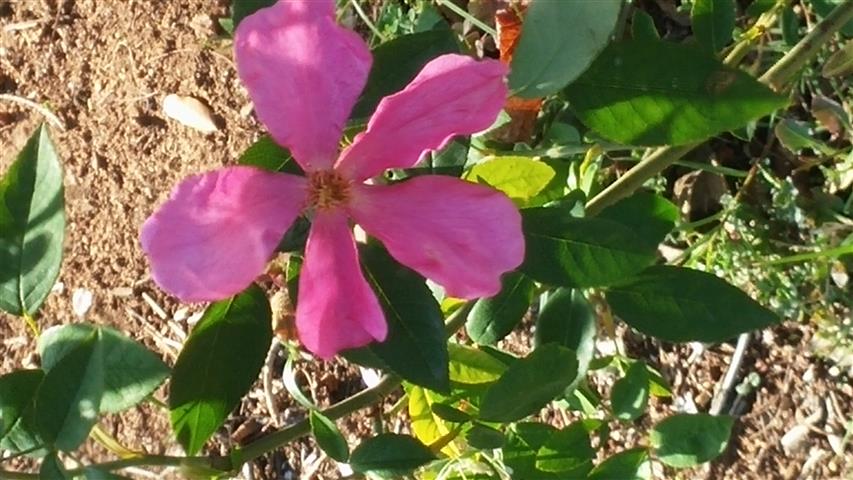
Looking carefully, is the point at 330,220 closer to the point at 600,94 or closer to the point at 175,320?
the point at 600,94

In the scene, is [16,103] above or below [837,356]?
below

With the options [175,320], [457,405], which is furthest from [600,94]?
[175,320]

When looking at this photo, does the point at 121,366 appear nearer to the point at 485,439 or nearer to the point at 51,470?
the point at 51,470

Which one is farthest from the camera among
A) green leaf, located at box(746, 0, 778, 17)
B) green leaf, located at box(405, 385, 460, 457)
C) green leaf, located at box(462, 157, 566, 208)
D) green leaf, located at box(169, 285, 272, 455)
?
green leaf, located at box(405, 385, 460, 457)

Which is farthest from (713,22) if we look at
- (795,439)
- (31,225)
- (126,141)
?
(126,141)

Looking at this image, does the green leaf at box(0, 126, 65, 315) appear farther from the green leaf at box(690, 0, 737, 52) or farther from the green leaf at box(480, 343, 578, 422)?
the green leaf at box(690, 0, 737, 52)

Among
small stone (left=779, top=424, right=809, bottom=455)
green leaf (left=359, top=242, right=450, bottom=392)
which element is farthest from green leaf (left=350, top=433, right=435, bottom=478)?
small stone (left=779, top=424, right=809, bottom=455)

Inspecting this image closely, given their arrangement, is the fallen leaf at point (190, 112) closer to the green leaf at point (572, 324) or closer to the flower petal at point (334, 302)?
the green leaf at point (572, 324)
